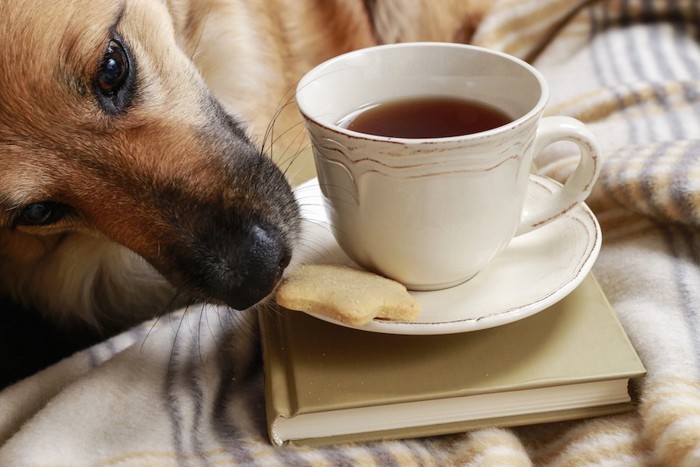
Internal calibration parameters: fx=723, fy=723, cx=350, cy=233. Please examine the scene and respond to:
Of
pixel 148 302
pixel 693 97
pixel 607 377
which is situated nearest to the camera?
pixel 607 377

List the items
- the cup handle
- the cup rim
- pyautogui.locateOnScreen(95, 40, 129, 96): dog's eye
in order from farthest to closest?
pyautogui.locateOnScreen(95, 40, 129, 96): dog's eye < the cup handle < the cup rim

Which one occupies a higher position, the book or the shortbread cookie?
the shortbread cookie

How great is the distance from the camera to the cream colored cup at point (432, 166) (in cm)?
67

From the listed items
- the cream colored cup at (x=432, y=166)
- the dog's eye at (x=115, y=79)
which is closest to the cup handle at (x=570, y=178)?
the cream colored cup at (x=432, y=166)

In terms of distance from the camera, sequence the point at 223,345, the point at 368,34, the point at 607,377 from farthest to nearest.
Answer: the point at 368,34 < the point at 223,345 < the point at 607,377

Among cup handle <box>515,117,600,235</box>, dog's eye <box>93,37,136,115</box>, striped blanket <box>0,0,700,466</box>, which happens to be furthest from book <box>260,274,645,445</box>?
dog's eye <box>93,37,136,115</box>

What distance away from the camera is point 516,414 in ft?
2.35

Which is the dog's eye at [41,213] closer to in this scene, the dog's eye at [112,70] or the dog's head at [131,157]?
the dog's head at [131,157]

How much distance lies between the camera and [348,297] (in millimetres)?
687

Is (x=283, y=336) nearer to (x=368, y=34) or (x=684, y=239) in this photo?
(x=684, y=239)

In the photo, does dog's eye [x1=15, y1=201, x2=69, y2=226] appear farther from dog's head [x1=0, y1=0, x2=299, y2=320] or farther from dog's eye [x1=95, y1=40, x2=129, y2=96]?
dog's eye [x1=95, y1=40, x2=129, y2=96]

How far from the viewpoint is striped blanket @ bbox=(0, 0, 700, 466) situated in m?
0.69

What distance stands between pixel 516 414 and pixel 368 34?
0.98 metres

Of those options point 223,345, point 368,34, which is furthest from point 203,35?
point 223,345
